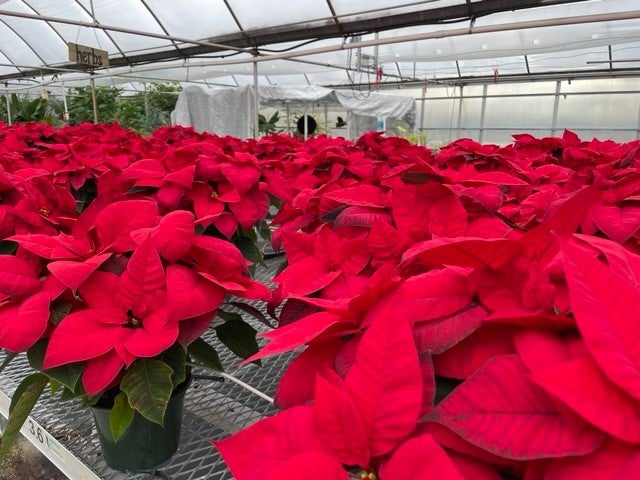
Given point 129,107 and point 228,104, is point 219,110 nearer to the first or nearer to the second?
point 228,104

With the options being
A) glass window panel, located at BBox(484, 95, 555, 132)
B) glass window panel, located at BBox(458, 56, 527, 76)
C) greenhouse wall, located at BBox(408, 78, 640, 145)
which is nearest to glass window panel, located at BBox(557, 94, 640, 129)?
greenhouse wall, located at BBox(408, 78, 640, 145)

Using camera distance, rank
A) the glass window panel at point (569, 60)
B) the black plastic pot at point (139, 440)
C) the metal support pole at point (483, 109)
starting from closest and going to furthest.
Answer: the black plastic pot at point (139, 440) → the glass window panel at point (569, 60) → the metal support pole at point (483, 109)

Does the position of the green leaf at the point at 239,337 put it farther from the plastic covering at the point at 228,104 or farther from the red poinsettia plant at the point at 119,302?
the plastic covering at the point at 228,104

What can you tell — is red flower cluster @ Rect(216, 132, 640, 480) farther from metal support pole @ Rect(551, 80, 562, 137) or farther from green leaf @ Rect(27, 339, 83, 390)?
metal support pole @ Rect(551, 80, 562, 137)

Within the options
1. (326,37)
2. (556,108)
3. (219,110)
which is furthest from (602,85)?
(219,110)

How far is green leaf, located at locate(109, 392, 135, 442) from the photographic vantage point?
2.22ft

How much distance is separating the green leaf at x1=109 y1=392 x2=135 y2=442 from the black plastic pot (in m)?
0.08

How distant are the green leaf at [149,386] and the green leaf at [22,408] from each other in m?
0.20

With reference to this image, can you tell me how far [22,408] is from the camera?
0.73 meters

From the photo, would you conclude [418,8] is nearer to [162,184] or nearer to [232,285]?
[162,184]

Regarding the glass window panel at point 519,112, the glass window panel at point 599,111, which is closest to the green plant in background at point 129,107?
the glass window panel at point 519,112

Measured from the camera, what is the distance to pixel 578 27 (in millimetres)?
6074

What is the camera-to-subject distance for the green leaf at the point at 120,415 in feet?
2.22

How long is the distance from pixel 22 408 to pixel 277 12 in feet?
15.4
